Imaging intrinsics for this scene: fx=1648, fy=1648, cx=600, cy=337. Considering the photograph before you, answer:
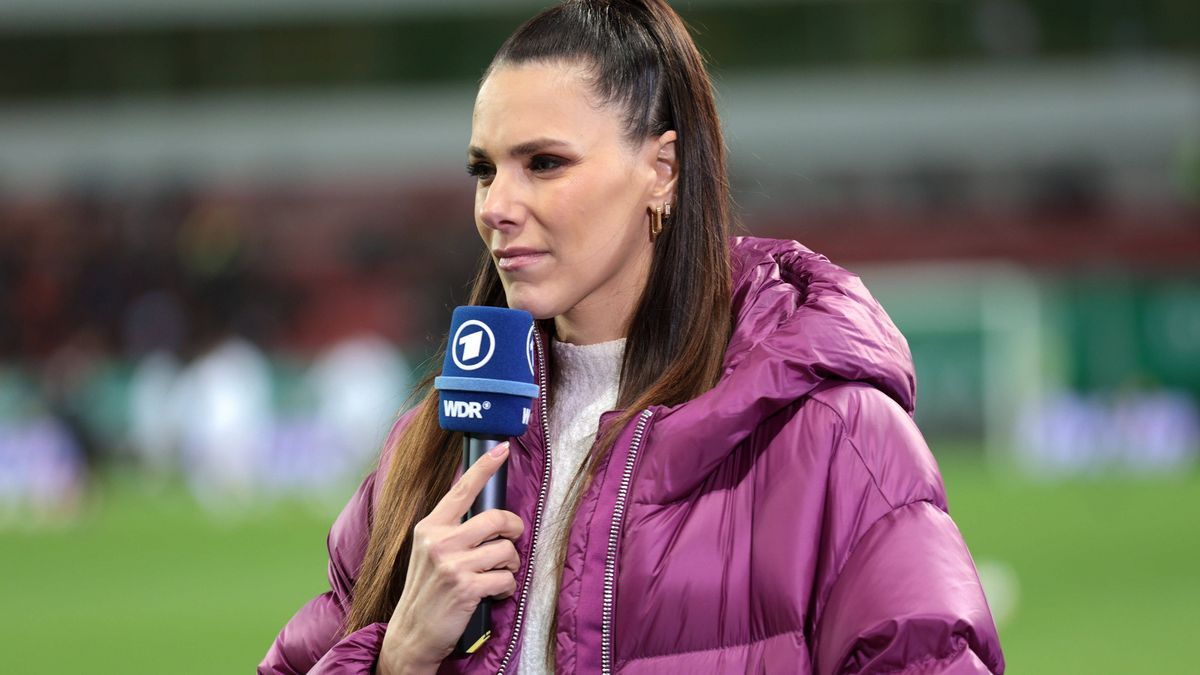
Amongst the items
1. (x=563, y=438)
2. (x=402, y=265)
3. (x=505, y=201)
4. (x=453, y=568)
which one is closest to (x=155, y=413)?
(x=402, y=265)

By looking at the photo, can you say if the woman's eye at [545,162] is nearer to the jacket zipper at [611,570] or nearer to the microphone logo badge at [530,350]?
the microphone logo badge at [530,350]

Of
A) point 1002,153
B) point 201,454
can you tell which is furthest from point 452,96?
point 201,454

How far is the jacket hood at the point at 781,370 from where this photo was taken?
2.24 metres

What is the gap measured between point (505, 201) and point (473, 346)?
0.22m

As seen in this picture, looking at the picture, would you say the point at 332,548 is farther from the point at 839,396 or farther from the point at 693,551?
the point at 839,396

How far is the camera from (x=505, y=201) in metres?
2.43

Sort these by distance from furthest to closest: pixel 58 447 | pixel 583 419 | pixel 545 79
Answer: pixel 58 447, pixel 583 419, pixel 545 79

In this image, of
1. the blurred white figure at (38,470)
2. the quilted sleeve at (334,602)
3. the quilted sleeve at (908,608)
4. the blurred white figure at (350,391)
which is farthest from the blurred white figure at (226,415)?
the quilted sleeve at (908,608)

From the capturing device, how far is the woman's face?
2.42 metres

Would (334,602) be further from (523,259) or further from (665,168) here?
(665,168)

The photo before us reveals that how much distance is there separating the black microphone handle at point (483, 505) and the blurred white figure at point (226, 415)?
17340 millimetres

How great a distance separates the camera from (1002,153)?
27031 mm

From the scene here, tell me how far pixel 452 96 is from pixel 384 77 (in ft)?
4.47

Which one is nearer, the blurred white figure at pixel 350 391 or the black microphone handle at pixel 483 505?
the black microphone handle at pixel 483 505
